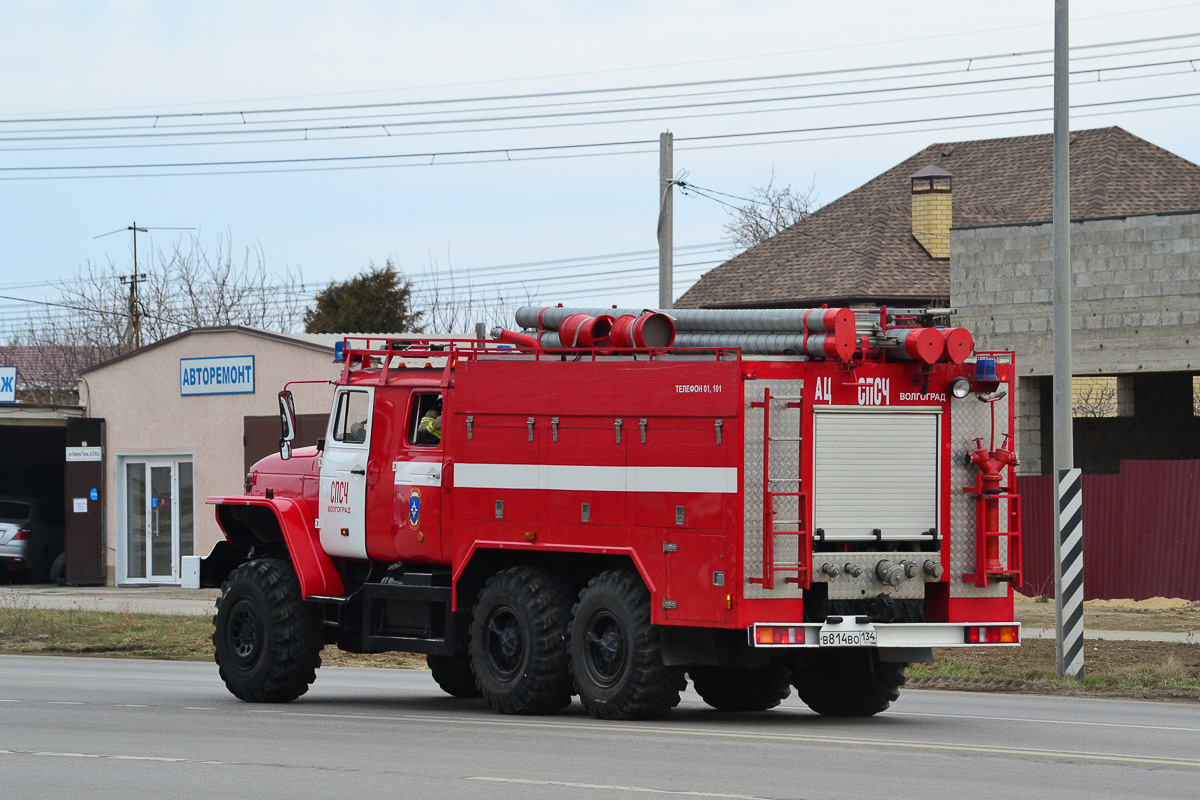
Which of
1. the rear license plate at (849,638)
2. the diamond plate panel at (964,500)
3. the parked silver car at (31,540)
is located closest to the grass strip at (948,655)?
the diamond plate panel at (964,500)

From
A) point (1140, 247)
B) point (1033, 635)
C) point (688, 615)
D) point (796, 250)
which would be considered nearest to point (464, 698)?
point (688, 615)

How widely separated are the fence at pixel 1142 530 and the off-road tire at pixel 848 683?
47.7 ft

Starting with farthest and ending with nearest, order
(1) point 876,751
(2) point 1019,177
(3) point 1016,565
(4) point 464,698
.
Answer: (2) point 1019,177
(4) point 464,698
(3) point 1016,565
(1) point 876,751

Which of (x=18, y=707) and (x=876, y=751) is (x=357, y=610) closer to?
(x=18, y=707)

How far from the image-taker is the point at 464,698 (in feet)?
57.0

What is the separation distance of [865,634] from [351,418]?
17.0ft

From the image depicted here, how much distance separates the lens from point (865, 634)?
45.1ft

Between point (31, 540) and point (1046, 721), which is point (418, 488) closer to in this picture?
point (1046, 721)

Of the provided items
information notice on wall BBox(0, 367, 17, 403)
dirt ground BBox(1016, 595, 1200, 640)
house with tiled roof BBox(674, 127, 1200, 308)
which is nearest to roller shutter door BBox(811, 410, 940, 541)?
dirt ground BBox(1016, 595, 1200, 640)

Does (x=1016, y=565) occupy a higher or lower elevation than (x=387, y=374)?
lower

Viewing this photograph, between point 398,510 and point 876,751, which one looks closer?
point 876,751

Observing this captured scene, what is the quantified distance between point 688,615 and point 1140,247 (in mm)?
19508

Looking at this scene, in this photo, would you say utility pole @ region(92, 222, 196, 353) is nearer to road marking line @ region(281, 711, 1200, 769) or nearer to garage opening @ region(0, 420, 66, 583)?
garage opening @ region(0, 420, 66, 583)

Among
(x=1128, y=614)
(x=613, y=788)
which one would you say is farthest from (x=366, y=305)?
(x=613, y=788)
